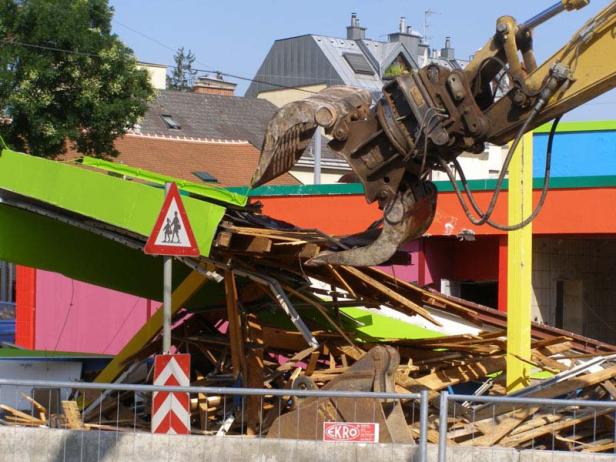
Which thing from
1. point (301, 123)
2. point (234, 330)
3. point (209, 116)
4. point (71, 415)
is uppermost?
point (209, 116)

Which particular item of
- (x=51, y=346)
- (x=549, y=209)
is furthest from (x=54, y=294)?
(x=549, y=209)

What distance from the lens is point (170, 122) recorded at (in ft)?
139

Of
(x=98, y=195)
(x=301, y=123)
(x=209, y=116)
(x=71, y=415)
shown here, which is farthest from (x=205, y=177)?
(x=301, y=123)

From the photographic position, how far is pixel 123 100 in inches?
1097

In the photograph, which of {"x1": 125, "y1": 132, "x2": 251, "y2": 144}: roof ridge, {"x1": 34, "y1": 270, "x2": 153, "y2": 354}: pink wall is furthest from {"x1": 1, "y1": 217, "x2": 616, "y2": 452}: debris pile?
{"x1": 125, "y1": 132, "x2": 251, "y2": 144}: roof ridge

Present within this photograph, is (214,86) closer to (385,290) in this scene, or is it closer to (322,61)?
(322,61)

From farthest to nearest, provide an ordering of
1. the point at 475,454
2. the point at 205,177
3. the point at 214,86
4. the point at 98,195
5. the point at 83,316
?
1. the point at 214,86
2. the point at 205,177
3. the point at 83,316
4. the point at 98,195
5. the point at 475,454

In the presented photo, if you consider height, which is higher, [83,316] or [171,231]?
[171,231]

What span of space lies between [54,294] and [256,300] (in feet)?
34.6

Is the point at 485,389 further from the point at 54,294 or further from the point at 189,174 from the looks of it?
the point at 189,174

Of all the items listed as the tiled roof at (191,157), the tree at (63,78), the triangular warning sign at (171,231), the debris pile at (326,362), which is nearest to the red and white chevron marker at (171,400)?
the debris pile at (326,362)

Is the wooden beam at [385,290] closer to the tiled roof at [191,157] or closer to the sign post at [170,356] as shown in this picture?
the sign post at [170,356]

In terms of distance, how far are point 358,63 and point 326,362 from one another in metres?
44.1

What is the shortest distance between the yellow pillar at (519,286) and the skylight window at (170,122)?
31644 millimetres
